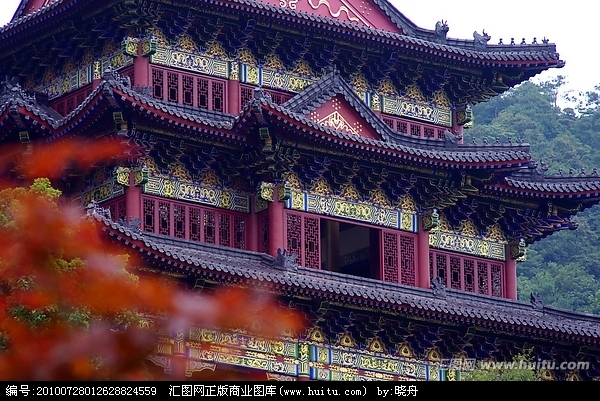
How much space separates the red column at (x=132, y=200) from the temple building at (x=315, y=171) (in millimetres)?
72

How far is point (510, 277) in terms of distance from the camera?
47.0 m

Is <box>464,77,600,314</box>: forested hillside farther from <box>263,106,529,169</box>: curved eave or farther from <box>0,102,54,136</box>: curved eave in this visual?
<box>0,102,54,136</box>: curved eave

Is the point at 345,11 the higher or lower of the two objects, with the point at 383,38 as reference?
higher

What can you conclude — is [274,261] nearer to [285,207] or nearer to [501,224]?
[285,207]

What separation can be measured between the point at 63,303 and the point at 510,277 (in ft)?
70.3

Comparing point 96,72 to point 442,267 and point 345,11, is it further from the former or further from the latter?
point 442,267

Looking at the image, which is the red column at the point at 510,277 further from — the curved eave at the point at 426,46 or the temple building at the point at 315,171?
the curved eave at the point at 426,46

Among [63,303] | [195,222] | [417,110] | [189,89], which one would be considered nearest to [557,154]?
[417,110]

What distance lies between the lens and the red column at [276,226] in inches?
1676

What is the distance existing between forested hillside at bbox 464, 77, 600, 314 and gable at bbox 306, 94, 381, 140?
3227cm
